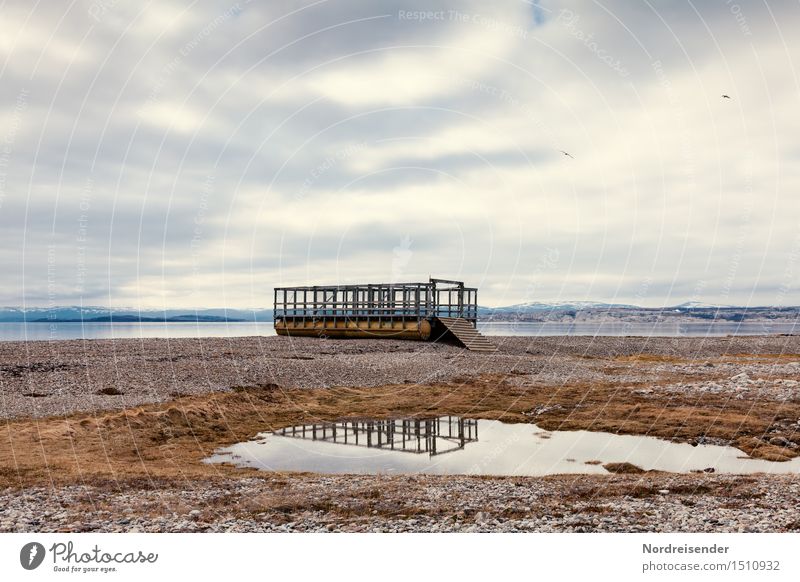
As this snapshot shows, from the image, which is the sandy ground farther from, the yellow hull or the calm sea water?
the calm sea water

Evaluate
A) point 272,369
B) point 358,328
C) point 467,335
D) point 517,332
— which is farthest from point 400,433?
point 517,332

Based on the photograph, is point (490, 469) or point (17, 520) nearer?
point (17, 520)

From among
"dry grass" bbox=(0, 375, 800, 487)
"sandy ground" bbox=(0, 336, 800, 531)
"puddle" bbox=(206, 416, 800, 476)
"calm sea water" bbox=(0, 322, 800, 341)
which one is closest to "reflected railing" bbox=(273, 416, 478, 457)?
"puddle" bbox=(206, 416, 800, 476)

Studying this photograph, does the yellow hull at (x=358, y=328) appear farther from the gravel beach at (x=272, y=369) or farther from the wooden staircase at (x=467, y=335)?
the gravel beach at (x=272, y=369)

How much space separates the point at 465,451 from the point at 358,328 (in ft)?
106

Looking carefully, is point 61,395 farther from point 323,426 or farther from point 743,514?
point 743,514

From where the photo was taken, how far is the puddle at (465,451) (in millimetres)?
13586

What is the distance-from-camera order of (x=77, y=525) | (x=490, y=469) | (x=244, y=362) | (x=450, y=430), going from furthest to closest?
(x=244, y=362) < (x=450, y=430) < (x=490, y=469) < (x=77, y=525)

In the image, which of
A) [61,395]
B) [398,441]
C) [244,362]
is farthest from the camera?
[244,362]

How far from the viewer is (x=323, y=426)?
18.7 meters

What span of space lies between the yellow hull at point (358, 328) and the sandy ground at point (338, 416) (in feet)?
20.3

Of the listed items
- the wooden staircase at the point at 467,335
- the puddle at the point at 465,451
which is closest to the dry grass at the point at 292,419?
the puddle at the point at 465,451
